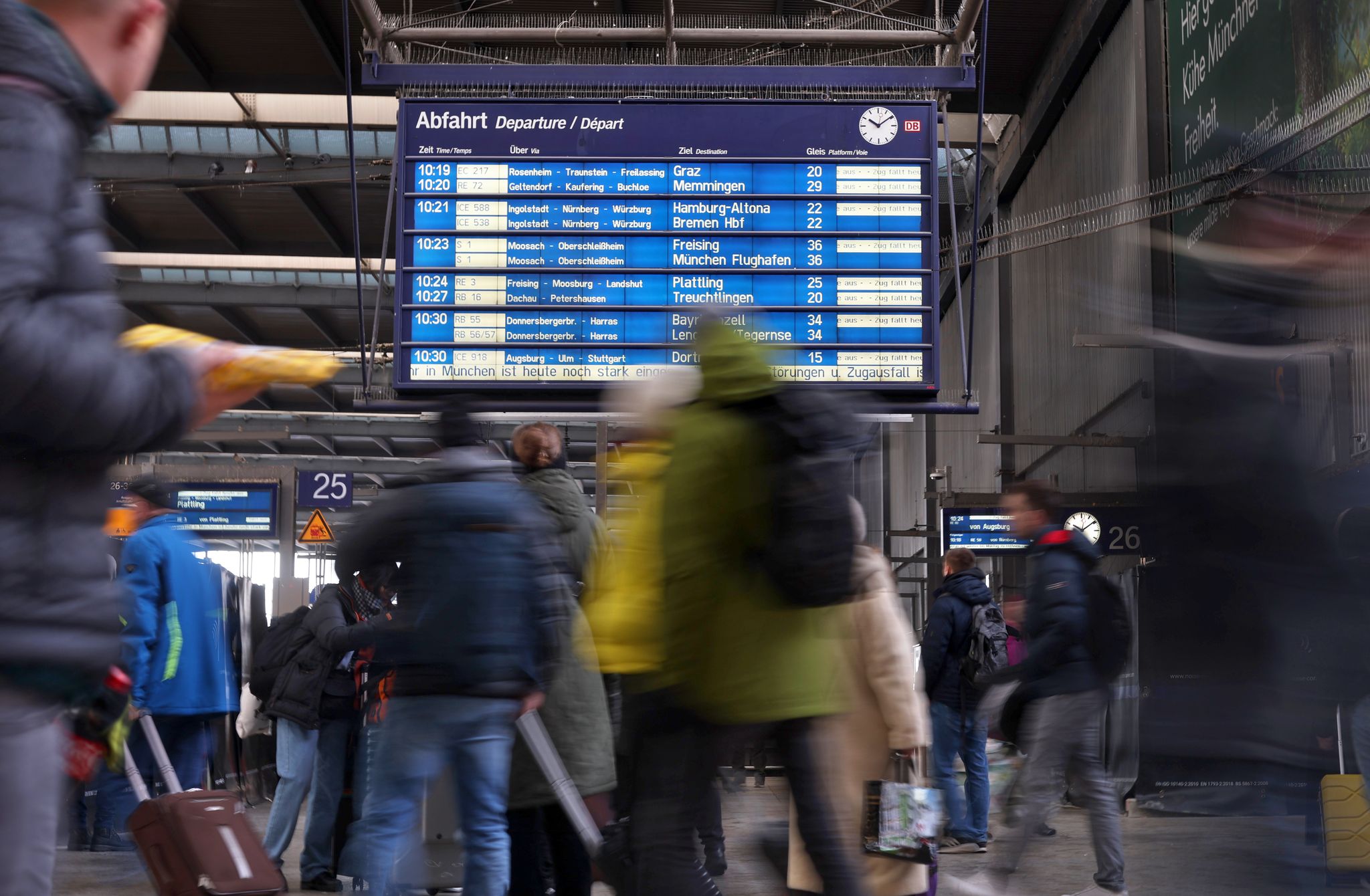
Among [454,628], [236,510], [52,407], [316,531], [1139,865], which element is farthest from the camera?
[236,510]

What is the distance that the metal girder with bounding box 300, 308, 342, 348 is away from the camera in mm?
24344

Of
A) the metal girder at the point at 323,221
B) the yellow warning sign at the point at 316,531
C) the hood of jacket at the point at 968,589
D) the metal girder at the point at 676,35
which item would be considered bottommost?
the hood of jacket at the point at 968,589

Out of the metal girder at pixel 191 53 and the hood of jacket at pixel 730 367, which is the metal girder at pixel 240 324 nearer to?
the metal girder at pixel 191 53

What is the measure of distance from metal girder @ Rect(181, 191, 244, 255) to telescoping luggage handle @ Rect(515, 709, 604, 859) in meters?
15.6

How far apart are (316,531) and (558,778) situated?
13.4m

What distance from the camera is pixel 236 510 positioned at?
18.3 meters

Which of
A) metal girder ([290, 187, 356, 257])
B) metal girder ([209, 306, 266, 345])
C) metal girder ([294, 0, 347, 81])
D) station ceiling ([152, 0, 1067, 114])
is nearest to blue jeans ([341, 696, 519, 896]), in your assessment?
station ceiling ([152, 0, 1067, 114])

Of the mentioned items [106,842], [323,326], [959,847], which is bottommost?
[959,847]

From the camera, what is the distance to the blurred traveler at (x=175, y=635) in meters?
6.23

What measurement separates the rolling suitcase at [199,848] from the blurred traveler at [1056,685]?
285 centimetres

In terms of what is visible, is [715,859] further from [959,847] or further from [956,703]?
[959,847]

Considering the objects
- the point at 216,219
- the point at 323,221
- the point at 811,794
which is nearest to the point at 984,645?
the point at 811,794

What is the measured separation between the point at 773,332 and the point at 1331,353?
5.15m

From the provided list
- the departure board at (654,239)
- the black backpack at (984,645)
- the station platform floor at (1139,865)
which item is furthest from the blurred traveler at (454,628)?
the black backpack at (984,645)
